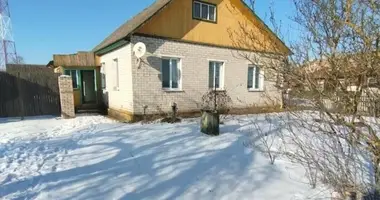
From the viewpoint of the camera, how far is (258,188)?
151 inches

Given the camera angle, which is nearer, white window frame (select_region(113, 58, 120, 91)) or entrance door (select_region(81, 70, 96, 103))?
white window frame (select_region(113, 58, 120, 91))

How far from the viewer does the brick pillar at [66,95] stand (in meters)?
10.5

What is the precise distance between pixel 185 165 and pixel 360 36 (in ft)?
11.6

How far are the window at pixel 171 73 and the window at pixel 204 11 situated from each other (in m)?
2.32

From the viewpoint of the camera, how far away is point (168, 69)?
1012 cm

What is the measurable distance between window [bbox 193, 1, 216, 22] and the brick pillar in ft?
20.7

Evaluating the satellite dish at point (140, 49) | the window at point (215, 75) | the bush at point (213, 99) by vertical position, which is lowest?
the bush at point (213, 99)

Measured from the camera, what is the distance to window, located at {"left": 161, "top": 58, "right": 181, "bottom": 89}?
10.0 metres

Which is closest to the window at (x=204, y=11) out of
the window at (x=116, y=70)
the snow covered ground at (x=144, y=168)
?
the window at (x=116, y=70)

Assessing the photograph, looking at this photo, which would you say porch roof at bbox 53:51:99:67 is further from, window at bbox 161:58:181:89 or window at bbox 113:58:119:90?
window at bbox 161:58:181:89

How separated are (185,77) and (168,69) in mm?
838

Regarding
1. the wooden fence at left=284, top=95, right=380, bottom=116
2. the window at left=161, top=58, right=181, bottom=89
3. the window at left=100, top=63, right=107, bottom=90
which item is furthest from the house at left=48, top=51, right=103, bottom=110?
the wooden fence at left=284, top=95, right=380, bottom=116

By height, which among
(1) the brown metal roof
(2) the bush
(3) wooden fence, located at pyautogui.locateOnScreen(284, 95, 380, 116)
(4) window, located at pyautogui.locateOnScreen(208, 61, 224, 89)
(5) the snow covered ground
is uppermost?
(1) the brown metal roof

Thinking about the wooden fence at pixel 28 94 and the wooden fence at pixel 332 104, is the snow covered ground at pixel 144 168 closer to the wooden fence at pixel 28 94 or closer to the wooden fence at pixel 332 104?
the wooden fence at pixel 332 104
